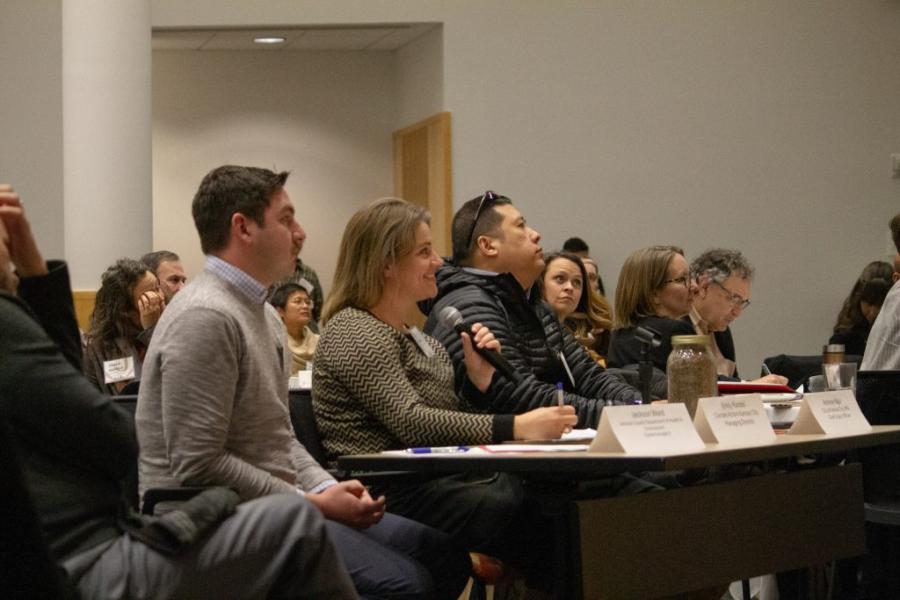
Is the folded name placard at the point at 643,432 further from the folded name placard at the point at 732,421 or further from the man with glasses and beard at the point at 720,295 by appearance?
the man with glasses and beard at the point at 720,295

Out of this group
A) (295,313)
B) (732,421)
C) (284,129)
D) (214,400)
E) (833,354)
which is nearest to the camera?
(214,400)

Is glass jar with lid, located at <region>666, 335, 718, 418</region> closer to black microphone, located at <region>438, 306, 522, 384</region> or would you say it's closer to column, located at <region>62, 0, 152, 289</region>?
black microphone, located at <region>438, 306, 522, 384</region>

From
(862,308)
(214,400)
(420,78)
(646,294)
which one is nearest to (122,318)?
(646,294)

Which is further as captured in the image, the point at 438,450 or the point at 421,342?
the point at 421,342

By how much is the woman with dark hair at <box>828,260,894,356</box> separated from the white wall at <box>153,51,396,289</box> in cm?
523

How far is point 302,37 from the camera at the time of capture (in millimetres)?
10375

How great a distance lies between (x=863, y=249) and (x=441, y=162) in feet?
10.5

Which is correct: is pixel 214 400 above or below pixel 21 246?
below

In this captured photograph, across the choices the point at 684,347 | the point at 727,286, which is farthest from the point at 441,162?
the point at 684,347

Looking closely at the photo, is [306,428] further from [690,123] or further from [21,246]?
[690,123]

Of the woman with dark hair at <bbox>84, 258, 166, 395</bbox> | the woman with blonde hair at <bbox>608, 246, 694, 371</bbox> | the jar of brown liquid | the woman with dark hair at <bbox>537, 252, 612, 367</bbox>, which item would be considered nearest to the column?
the woman with dark hair at <bbox>84, 258, 166, 395</bbox>

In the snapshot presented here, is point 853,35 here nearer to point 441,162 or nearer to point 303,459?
point 441,162

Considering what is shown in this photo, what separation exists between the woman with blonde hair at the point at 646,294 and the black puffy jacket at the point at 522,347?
96 cm

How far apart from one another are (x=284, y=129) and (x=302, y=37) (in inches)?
40.6
